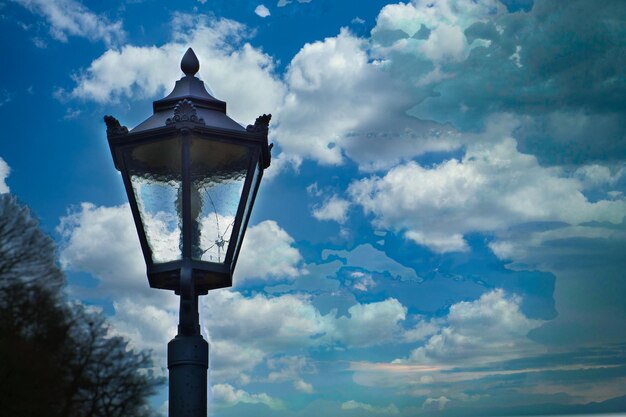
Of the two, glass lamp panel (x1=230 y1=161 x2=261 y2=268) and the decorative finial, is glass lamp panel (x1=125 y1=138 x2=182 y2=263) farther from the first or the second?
the decorative finial

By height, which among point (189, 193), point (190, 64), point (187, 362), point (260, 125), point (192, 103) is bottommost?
point (187, 362)

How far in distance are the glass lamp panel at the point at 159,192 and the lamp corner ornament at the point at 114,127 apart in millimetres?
145

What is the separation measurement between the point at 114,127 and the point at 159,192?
22.4 inches

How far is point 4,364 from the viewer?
82.2 ft

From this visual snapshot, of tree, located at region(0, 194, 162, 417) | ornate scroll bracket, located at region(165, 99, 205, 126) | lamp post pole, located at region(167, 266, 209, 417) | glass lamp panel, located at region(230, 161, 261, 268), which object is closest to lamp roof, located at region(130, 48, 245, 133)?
ornate scroll bracket, located at region(165, 99, 205, 126)

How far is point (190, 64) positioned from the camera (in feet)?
19.1

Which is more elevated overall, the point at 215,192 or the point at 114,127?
the point at 114,127

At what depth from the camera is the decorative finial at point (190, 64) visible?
5.78m

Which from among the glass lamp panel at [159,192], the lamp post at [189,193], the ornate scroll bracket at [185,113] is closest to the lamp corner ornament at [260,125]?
the lamp post at [189,193]

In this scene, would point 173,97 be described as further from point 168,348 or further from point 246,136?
point 168,348

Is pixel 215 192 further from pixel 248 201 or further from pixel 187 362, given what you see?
pixel 187 362

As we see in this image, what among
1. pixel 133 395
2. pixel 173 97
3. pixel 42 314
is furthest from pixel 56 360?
pixel 173 97

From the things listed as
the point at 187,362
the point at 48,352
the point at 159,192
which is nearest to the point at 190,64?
the point at 159,192

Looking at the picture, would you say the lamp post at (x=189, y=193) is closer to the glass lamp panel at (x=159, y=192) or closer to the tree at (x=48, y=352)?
the glass lamp panel at (x=159, y=192)
